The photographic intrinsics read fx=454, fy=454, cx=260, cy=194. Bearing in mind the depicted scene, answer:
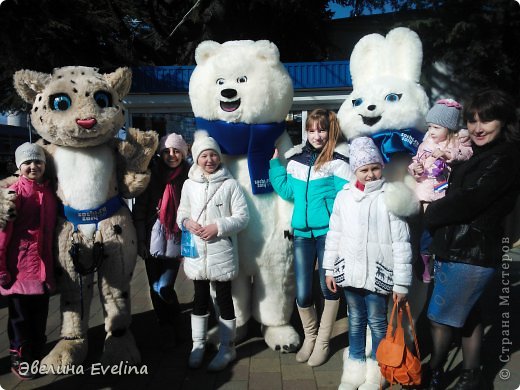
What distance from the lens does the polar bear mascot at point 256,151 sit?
3.48 meters

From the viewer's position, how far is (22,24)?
24.4ft

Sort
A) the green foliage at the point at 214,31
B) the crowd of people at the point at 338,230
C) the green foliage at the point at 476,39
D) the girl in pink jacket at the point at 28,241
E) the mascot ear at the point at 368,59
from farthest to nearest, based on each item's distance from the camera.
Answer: the green foliage at the point at 476,39 → the green foliage at the point at 214,31 → the mascot ear at the point at 368,59 → the girl in pink jacket at the point at 28,241 → the crowd of people at the point at 338,230

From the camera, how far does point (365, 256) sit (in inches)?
106

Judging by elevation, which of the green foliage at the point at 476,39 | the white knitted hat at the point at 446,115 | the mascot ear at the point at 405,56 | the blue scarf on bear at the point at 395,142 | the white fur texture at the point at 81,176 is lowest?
the white fur texture at the point at 81,176

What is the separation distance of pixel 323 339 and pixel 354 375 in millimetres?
444

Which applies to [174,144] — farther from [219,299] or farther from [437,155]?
[437,155]

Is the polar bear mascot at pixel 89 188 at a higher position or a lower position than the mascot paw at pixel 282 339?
higher

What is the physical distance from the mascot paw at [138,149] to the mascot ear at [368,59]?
1754mm

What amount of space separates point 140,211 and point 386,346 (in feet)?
7.01

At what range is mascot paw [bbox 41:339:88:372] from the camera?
3.24m

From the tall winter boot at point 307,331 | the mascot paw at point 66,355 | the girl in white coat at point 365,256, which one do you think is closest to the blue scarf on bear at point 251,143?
the girl in white coat at point 365,256

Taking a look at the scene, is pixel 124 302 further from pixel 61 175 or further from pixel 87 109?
pixel 87 109

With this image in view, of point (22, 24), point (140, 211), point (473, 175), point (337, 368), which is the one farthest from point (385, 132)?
point (22, 24)

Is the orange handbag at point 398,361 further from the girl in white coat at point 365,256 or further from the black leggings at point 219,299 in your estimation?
the black leggings at point 219,299
